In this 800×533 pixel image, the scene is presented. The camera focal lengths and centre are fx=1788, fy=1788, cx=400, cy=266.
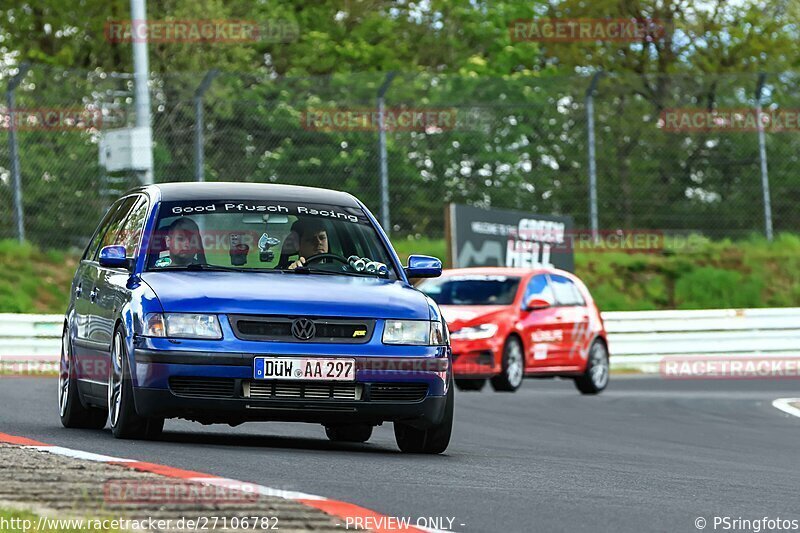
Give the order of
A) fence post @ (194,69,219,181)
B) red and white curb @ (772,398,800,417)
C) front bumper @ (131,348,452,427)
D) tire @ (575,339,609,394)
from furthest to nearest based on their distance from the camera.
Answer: fence post @ (194,69,219,181), tire @ (575,339,609,394), red and white curb @ (772,398,800,417), front bumper @ (131,348,452,427)

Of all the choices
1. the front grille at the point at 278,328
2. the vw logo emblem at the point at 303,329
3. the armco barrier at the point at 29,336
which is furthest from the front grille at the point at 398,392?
the armco barrier at the point at 29,336

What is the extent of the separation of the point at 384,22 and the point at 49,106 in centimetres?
1831

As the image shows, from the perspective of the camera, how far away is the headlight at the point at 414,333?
33.1 ft

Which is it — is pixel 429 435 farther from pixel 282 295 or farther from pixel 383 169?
pixel 383 169

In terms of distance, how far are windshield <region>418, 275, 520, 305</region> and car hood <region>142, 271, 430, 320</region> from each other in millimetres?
10864

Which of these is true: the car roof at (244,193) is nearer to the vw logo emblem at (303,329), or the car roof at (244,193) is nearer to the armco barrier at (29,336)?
the vw logo emblem at (303,329)

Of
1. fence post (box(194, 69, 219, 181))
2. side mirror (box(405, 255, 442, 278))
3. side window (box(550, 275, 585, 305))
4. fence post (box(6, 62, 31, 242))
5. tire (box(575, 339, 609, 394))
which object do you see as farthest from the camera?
fence post (box(194, 69, 219, 181))

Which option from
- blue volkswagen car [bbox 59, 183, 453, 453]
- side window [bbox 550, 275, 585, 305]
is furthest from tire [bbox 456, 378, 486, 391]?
blue volkswagen car [bbox 59, 183, 453, 453]

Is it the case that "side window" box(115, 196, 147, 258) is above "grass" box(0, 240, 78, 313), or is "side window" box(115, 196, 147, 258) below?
above

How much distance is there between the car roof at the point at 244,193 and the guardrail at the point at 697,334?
1526cm

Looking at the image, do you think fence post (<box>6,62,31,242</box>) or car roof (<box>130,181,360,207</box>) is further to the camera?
fence post (<box>6,62,31,242</box>)

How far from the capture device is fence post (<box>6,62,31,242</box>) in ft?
81.4

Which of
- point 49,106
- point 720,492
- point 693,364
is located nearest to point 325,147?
point 49,106

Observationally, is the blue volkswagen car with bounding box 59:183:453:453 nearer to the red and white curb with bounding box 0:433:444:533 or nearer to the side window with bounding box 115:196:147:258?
the side window with bounding box 115:196:147:258
